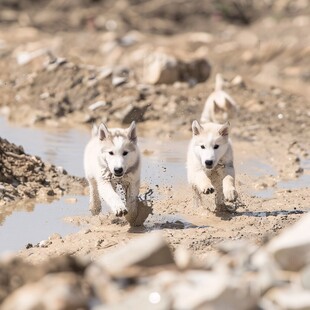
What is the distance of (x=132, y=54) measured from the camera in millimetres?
26516

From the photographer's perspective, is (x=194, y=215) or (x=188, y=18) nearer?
(x=194, y=215)

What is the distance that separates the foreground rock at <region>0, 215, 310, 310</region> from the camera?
484cm

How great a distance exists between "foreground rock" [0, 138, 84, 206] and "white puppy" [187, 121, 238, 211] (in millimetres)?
2100

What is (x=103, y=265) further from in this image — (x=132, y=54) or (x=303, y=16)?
(x=303, y=16)

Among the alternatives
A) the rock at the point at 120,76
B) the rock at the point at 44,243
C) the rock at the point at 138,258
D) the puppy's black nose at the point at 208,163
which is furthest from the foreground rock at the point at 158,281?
the rock at the point at 120,76

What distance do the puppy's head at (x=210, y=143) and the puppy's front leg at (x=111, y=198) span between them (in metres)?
1.05

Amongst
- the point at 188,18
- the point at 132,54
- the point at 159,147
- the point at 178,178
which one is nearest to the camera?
the point at 178,178

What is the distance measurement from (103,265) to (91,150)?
477cm

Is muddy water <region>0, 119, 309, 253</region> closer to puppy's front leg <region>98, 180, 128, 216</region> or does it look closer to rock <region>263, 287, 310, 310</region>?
puppy's front leg <region>98, 180, 128, 216</region>

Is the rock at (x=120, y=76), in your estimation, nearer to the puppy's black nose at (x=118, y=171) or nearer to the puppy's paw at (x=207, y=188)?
the puppy's paw at (x=207, y=188)

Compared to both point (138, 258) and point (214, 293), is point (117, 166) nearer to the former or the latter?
point (138, 258)

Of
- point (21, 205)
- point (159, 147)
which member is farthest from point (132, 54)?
point (21, 205)

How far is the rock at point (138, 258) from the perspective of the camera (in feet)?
17.2

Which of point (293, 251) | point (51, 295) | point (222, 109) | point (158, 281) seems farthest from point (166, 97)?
point (51, 295)
